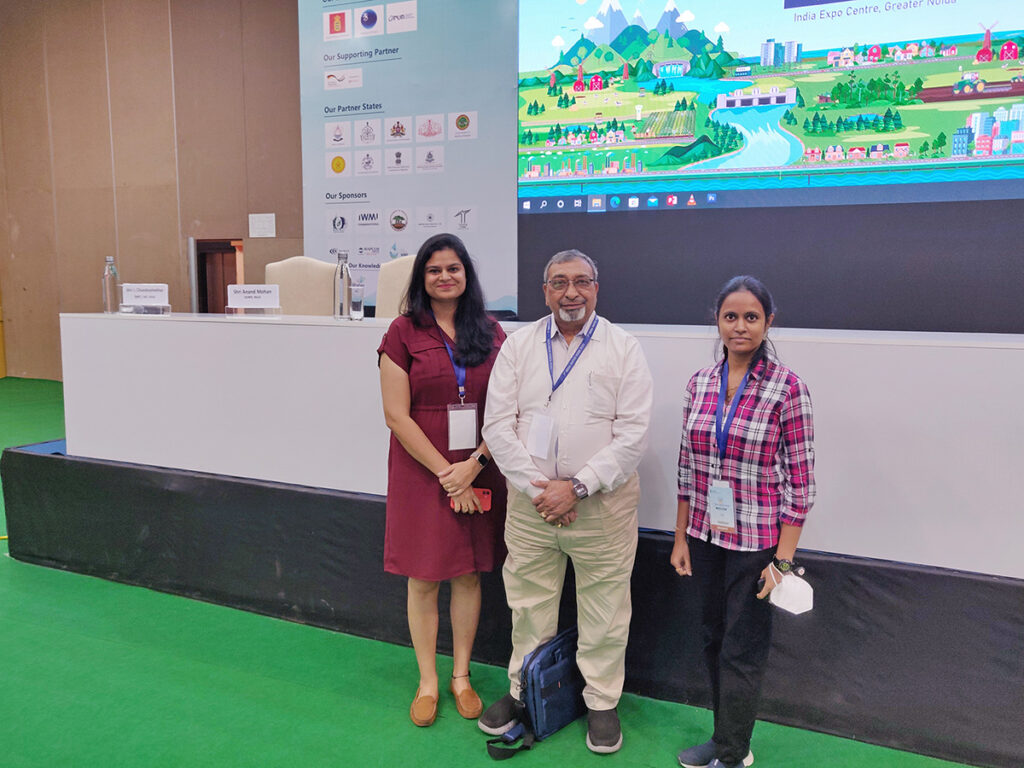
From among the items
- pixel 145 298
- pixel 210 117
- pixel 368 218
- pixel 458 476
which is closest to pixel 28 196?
pixel 210 117

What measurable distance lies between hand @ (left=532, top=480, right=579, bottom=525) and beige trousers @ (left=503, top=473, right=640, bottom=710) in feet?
0.23

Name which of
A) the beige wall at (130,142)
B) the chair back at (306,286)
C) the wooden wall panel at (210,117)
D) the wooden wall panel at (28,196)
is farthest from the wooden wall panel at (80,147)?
the chair back at (306,286)

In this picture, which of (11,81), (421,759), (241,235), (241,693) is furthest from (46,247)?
(421,759)

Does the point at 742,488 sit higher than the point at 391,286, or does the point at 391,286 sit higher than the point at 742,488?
the point at 391,286

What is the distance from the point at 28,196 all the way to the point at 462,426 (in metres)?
8.44

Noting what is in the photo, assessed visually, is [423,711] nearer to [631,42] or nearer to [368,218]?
[631,42]

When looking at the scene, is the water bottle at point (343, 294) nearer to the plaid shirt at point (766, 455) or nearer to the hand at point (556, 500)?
the hand at point (556, 500)

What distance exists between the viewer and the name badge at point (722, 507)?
180cm

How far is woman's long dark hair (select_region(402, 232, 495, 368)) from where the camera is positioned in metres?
2.12

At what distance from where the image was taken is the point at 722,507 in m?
1.82

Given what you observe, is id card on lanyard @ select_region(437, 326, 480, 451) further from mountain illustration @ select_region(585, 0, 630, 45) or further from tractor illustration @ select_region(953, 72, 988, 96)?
tractor illustration @ select_region(953, 72, 988, 96)

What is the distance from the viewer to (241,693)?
2326 mm

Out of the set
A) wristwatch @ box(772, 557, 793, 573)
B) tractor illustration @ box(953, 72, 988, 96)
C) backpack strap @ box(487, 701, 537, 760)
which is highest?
tractor illustration @ box(953, 72, 988, 96)

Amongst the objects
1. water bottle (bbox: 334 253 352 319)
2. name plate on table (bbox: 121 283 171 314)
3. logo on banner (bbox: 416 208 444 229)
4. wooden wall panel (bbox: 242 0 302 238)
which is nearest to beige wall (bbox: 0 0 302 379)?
wooden wall panel (bbox: 242 0 302 238)
